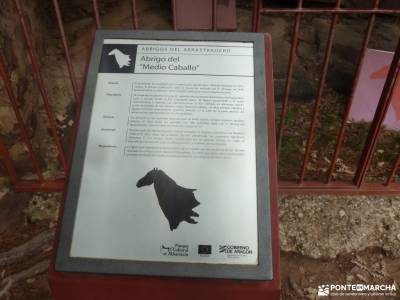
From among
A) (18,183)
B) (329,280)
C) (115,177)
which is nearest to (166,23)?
(18,183)

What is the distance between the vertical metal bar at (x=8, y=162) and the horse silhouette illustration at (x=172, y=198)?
43.9 inches

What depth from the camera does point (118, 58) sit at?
4.61 ft

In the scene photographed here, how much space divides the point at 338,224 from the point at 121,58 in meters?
1.45

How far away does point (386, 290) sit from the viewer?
82.0 inches

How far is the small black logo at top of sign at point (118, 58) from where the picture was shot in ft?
4.55

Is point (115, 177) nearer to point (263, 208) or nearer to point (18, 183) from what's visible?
point (263, 208)

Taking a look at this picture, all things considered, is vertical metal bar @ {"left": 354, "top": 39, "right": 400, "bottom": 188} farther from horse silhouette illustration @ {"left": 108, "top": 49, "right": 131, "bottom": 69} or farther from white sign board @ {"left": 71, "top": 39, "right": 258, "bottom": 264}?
horse silhouette illustration @ {"left": 108, "top": 49, "right": 131, "bottom": 69}

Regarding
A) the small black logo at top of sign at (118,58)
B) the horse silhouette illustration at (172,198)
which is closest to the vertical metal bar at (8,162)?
the small black logo at top of sign at (118,58)

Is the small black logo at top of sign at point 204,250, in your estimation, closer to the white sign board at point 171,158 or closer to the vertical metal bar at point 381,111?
the white sign board at point 171,158

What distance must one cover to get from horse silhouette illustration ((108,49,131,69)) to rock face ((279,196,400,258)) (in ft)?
4.17

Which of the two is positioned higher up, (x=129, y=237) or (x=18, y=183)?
(x=129, y=237)

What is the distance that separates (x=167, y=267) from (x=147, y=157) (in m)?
0.30

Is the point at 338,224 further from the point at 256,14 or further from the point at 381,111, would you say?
the point at 256,14

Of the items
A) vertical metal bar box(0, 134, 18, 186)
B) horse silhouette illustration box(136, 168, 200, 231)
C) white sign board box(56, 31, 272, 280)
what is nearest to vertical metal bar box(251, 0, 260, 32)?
white sign board box(56, 31, 272, 280)
